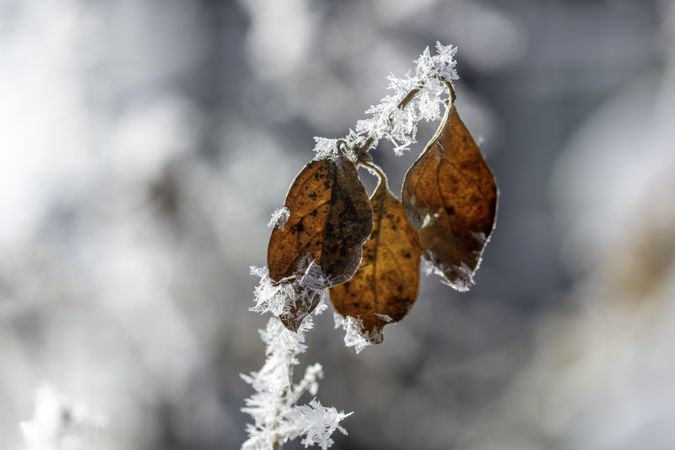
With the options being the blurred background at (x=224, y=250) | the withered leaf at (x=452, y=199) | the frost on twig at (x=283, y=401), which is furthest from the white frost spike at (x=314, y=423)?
the blurred background at (x=224, y=250)

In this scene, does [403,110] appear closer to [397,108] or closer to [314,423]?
[397,108]

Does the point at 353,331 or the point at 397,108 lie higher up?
the point at 397,108

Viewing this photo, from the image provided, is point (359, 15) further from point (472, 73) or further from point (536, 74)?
point (536, 74)

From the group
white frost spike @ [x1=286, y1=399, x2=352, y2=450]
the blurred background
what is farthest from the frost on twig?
the blurred background

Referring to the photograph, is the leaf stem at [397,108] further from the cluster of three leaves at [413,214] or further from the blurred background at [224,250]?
the blurred background at [224,250]

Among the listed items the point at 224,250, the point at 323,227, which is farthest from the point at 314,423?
the point at 224,250

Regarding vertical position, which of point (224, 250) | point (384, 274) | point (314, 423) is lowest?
point (314, 423)

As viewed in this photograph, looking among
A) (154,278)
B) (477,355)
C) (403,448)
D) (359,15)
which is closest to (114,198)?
(154,278)

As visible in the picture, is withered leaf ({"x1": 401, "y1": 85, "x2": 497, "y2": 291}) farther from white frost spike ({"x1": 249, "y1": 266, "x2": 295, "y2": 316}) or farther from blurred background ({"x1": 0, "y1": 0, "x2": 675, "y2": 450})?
blurred background ({"x1": 0, "y1": 0, "x2": 675, "y2": 450})
